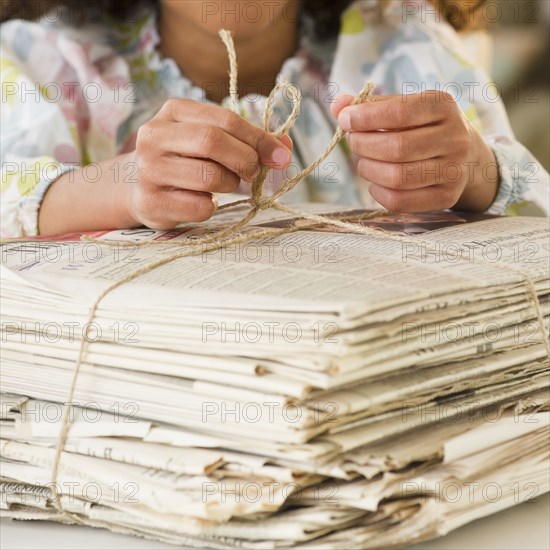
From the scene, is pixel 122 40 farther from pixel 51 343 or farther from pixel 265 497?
pixel 265 497

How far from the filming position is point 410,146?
536 mm

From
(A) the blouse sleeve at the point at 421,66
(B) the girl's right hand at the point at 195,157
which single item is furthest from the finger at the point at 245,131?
(A) the blouse sleeve at the point at 421,66

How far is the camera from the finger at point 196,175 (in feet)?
1.63

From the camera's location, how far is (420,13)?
921 mm

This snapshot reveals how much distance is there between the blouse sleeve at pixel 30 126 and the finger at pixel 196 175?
0.18 meters

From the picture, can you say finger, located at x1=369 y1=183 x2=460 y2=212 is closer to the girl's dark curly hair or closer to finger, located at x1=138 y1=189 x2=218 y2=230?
finger, located at x1=138 y1=189 x2=218 y2=230

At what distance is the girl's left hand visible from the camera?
0.52m

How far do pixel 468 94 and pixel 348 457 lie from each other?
22.6 inches

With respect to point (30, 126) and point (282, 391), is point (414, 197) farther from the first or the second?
point (30, 126)

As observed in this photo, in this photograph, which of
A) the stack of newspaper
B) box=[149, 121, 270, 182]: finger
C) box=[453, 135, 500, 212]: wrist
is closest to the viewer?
the stack of newspaper

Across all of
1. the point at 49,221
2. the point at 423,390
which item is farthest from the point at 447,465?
the point at 49,221

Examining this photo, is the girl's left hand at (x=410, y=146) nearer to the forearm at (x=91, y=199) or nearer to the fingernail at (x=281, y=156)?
the fingernail at (x=281, y=156)

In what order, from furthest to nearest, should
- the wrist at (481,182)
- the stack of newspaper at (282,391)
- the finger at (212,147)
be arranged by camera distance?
the wrist at (481,182) → the finger at (212,147) → the stack of newspaper at (282,391)

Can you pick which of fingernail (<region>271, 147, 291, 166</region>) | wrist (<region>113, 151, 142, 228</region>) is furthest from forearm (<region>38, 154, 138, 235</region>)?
fingernail (<region>271, 147, 291, 166</region>)
